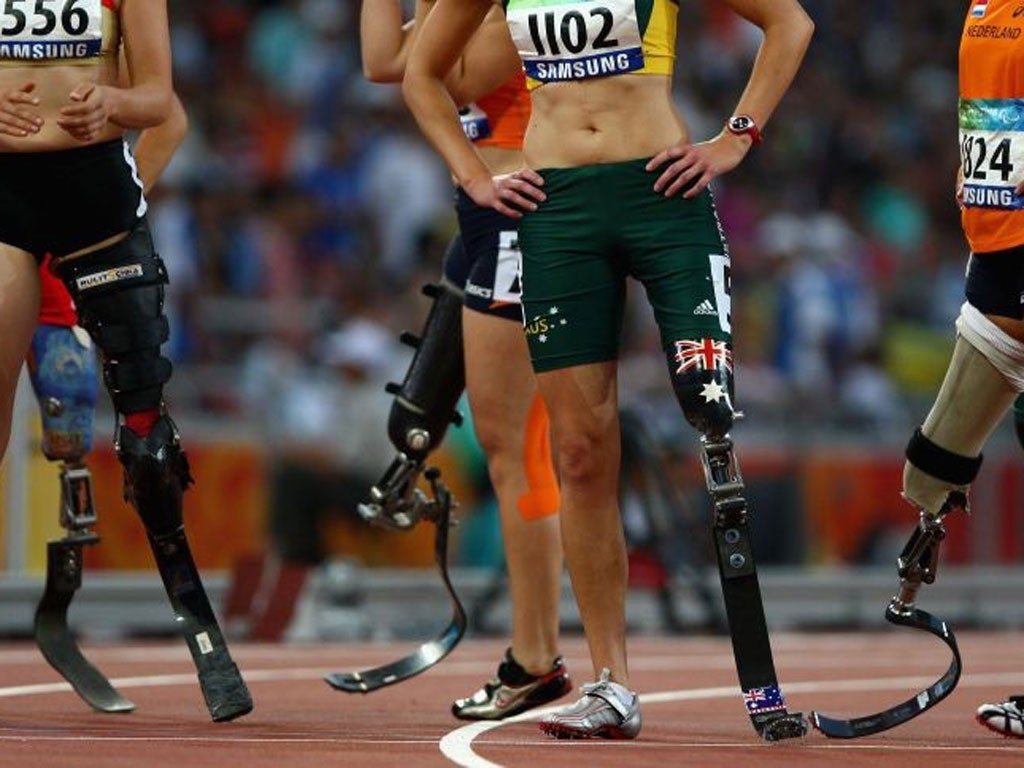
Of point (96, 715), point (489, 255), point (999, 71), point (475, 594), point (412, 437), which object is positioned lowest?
point (475, 594)

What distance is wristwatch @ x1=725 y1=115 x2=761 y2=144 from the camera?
7.23 m

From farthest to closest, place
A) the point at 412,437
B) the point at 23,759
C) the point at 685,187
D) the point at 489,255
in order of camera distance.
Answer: the point at 412,437 < the point at 489,255 < the point at 685,187 < the point at 23,759

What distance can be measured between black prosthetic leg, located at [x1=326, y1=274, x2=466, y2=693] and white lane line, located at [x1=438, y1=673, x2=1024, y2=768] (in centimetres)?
56

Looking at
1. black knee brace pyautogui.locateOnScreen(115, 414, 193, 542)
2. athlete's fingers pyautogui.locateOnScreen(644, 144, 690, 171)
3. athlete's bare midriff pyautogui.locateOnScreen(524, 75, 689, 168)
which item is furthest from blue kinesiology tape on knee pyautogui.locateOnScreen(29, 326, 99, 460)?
athlete's fingers pyautogui.locateOnScreen(644, 144, 690, 171)

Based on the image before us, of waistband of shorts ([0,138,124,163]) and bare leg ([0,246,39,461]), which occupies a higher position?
waistband of shorts ([0,138,124,163])

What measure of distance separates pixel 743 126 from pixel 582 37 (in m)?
0.58

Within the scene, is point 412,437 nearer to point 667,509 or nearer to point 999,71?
point 999,71

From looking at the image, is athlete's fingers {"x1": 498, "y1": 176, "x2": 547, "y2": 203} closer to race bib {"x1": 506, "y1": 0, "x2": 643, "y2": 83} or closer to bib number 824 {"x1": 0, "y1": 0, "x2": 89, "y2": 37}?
race bib {"x1": 506, "y1": 0, "x2": 643, "y2": 83}

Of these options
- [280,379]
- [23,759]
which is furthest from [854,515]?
[23,759]

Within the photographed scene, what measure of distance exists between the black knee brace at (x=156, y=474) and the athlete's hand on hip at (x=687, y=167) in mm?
1795

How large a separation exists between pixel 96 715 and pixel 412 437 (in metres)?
1.56

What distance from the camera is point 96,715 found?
800 centimetres

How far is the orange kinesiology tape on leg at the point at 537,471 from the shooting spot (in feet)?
27.2

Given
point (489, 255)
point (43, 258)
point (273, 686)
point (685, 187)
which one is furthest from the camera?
point (273, 686)
